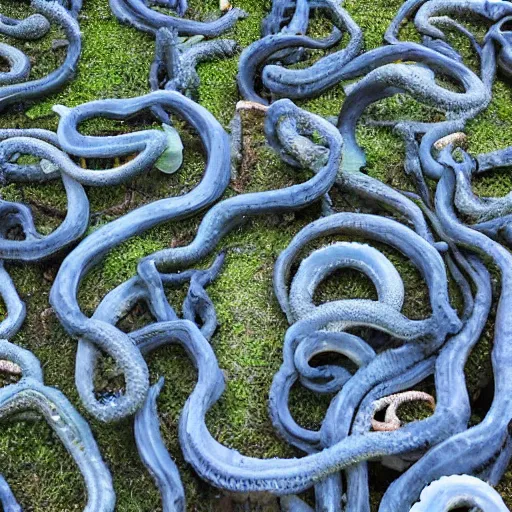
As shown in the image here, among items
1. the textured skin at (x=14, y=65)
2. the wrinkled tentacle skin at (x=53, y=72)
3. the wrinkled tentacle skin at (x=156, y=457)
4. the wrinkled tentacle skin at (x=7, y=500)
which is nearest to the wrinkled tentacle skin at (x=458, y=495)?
the wrinkled tentacle skin at (x=156, y=457)

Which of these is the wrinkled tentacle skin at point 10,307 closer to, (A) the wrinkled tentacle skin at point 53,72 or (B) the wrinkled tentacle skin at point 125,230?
(B) the wrinkled tentacle skin at point 125,230

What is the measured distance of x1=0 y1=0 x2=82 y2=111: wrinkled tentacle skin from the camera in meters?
2.99

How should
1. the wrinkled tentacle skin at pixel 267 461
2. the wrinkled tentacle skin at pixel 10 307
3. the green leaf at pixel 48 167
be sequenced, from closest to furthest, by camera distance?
the wrinkled tentacle skin at pixel 267 461, the wrinkled tentacle skin at pixel 10 307, the green leaf at pixel 48 167

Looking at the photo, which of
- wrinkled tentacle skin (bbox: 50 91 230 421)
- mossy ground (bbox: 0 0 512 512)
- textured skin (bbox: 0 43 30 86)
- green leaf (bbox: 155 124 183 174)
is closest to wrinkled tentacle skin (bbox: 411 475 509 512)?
mossy ground (bbox: 0 0 512 512)

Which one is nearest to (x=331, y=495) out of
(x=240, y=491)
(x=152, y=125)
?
(x=240, y=491)

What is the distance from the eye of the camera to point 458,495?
6.00ft

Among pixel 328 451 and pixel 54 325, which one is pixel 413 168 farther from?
pixel 54 325

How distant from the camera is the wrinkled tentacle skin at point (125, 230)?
2.11 m

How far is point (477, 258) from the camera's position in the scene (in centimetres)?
240

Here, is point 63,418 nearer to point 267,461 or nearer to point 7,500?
point 7,500

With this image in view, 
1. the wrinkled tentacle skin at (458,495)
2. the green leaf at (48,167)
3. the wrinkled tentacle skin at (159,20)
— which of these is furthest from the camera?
the wrinkled tentacle skin at (159,20)

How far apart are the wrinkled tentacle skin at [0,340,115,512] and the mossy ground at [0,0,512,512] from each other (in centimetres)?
6

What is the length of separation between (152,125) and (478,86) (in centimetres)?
138

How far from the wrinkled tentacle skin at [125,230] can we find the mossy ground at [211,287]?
0.07m
